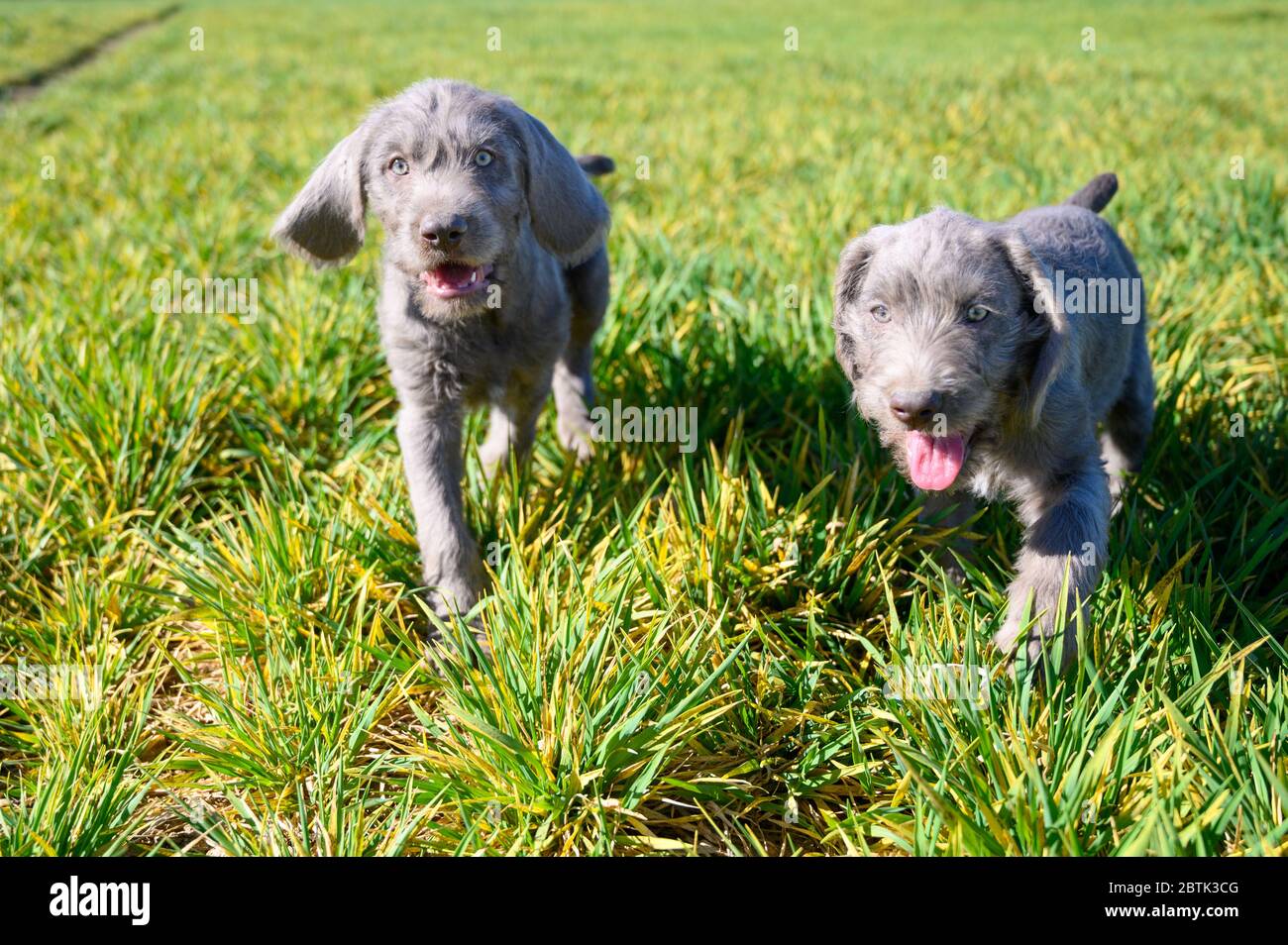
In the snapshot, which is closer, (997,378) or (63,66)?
(997,378)

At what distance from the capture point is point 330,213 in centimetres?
326

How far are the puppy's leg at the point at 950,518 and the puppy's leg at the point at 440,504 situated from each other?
1513 millimetres

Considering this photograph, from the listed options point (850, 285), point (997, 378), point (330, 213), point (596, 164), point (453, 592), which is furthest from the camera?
point (596, 164)

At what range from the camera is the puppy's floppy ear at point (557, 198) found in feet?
10.4

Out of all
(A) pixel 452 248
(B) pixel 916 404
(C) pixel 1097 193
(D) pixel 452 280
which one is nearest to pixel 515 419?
(D) pixel 452 280

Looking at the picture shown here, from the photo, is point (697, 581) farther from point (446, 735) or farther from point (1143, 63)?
point (1143, 63)

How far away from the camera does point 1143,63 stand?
42.0ft

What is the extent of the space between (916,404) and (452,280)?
1.47 meters

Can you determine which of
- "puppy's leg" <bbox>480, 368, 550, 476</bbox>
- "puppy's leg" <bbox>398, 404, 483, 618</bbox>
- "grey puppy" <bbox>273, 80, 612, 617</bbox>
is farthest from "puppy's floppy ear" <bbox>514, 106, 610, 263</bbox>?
"puppy's leg" <bbox>398, 404, 483, 618</bbox>

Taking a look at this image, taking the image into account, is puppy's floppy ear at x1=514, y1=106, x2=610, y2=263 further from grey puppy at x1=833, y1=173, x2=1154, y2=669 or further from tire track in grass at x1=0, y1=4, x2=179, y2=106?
tire track in grass at x1=0, y1=4, x2=179, y2=106

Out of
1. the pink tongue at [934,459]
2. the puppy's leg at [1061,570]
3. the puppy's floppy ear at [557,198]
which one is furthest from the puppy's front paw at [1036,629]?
the puppy's floppy ear at [557,198]

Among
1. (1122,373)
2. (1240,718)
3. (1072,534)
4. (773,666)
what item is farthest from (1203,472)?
(773,666)

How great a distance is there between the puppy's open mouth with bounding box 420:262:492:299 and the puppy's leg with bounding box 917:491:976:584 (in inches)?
63.7

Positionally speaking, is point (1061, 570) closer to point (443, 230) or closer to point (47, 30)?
point (443, 230)
